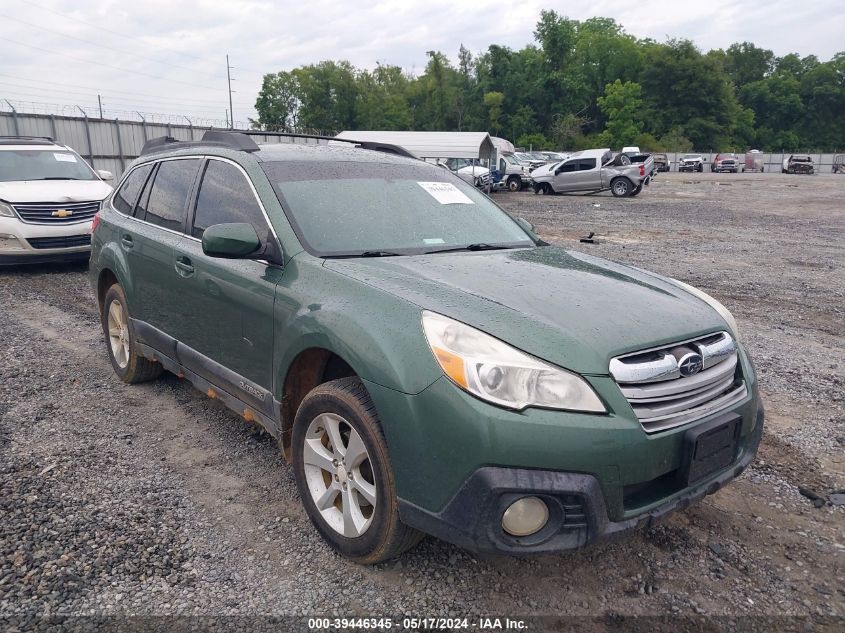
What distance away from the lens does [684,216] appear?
733 inches

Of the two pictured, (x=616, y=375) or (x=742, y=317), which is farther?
(x=742, y=317)

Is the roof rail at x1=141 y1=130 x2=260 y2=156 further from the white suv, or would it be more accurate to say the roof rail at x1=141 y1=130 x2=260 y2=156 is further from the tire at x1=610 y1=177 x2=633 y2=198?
the tire at x1=610 y1=177 x2=633 y2=198

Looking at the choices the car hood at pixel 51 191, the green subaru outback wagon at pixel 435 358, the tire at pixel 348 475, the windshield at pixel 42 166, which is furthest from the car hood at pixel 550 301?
the windshield at pixel 42 166

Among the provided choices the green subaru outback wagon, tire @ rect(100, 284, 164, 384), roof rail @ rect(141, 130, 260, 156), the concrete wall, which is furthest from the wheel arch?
the concrete wall

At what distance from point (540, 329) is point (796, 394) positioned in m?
3.30

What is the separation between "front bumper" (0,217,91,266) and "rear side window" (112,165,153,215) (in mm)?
4535

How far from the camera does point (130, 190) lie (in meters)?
4.74

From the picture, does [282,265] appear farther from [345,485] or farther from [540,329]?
[540,329]

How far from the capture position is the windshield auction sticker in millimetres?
3793

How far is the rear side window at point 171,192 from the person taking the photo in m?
3.95

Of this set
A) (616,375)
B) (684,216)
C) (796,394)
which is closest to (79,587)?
(616,375)

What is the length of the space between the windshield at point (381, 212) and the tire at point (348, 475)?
2.51ft

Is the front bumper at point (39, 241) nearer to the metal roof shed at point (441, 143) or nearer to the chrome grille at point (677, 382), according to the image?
the chrome grille at point (677, 382)

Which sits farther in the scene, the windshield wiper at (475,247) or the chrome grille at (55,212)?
the chrome grille at (55,212)
